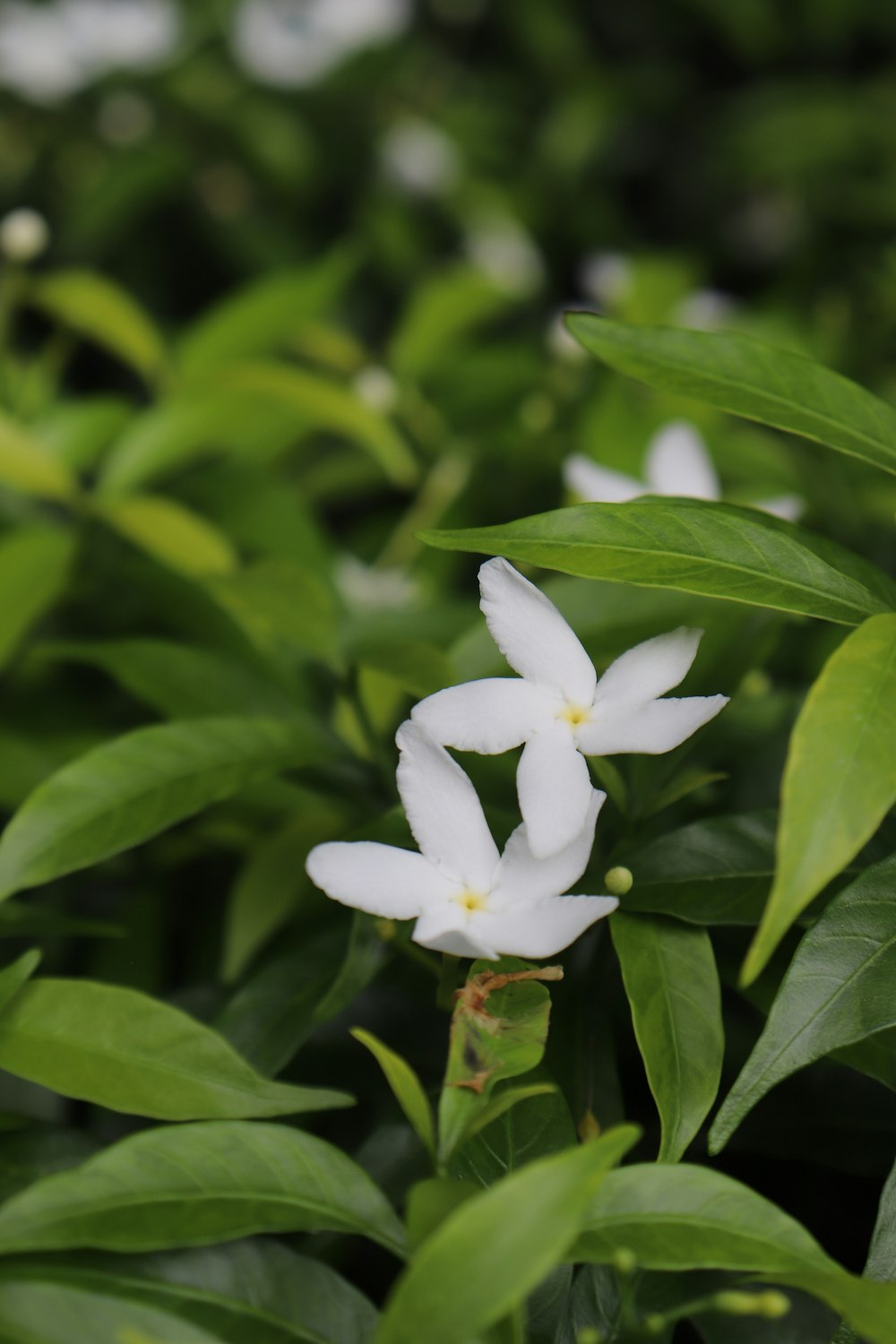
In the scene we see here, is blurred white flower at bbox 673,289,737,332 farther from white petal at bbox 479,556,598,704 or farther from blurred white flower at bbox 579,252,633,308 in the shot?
white petal at bbox 479,556,598,704

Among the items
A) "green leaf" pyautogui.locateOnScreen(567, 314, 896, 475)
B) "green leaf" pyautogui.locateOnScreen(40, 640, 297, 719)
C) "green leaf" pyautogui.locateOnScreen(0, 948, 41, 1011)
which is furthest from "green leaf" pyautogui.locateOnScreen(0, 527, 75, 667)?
"green leaf" pyautogui.locateOnScreen(567, 314, 896, 475)

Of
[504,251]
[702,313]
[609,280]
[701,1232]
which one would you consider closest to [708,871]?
[701,1232]

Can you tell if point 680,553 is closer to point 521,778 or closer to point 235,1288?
point 521,778

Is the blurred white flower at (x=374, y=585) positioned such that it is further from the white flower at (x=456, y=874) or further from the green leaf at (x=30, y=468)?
the white flower at (x=456, y=874)

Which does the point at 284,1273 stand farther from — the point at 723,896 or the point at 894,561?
the point at 894,561

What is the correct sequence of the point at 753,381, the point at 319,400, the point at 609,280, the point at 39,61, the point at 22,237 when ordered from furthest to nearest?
the point at 39,61 < the point at 609,280 < the point at 22,237 < the point at 319,400 < the point at 753,381

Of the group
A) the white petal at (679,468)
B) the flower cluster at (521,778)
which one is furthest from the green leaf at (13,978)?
the white petal at (679,468)
